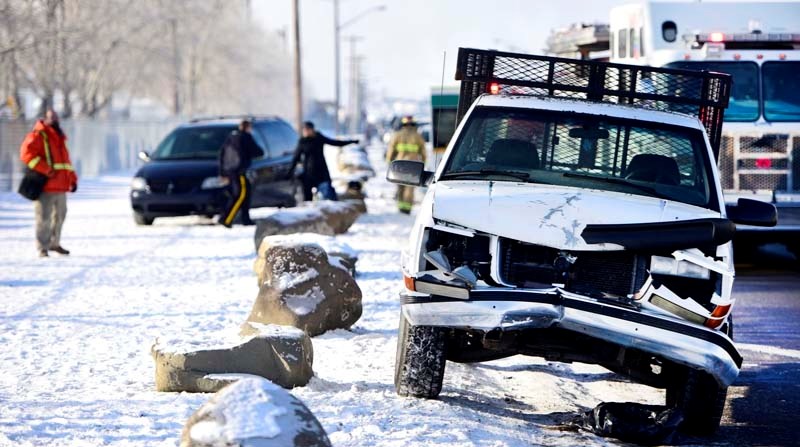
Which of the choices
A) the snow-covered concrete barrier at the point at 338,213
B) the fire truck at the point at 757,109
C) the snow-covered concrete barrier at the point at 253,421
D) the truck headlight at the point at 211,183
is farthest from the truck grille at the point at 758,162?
the snow-covered concrete barrier at the point at 253,421

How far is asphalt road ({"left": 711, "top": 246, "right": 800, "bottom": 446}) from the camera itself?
8.19 metres

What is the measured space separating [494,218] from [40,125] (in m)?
10.4

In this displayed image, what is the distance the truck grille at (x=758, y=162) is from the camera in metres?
17.1

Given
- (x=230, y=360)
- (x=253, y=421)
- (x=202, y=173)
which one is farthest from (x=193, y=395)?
(x=202, y=173)

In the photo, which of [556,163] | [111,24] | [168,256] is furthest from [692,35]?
[111,24]

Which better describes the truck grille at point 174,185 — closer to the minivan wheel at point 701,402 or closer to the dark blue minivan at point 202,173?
the dark blue minivan at point 202,173

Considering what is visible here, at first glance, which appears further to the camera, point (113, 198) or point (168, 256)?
point (113, 198)

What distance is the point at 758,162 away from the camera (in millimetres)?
17094

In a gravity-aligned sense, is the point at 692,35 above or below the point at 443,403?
above

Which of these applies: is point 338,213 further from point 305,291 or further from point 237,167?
point 305,291

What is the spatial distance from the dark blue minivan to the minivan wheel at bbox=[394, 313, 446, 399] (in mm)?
14521

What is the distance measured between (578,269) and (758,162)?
9842 millimetres

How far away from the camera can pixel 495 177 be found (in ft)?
29.2

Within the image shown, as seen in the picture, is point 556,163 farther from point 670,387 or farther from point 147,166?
point 147,166
